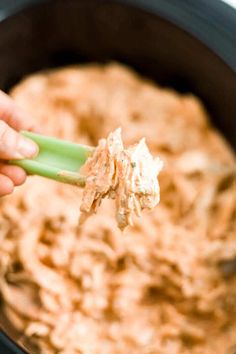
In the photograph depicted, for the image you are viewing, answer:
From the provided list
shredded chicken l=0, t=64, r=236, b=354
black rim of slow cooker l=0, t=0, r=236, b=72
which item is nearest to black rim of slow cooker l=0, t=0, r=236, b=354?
black rim of slow cooker l=0, t=0, r=236, b=72

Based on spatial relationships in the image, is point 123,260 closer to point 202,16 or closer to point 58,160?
point 58,160

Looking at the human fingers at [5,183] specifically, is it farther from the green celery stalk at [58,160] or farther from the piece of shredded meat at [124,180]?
the piece of shredded meat at [124,180]

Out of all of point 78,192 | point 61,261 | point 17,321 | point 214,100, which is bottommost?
point 17,321

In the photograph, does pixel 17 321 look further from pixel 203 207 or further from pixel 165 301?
pixel 203 207

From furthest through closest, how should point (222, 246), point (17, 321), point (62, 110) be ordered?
1. point (62, 110)
2. point (222, 246)
3. point (17, 321)

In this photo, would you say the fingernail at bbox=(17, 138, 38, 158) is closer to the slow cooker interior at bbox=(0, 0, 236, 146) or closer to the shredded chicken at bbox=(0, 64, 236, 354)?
the shredded chicken at bbox=(0, 64, 236, 354)

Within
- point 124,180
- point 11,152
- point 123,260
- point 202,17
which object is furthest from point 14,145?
point 202,17

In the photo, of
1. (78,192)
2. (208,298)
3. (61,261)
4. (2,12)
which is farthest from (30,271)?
(2,12)
